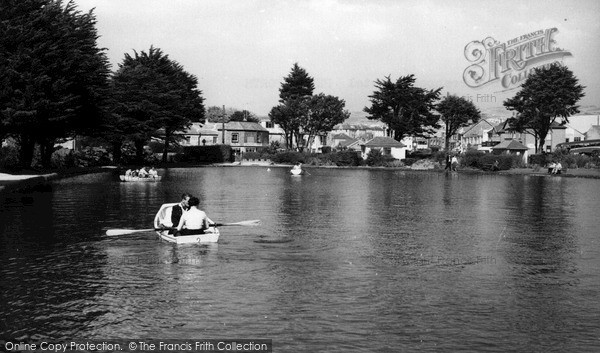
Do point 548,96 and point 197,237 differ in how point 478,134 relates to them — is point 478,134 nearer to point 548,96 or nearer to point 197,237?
point 548,96

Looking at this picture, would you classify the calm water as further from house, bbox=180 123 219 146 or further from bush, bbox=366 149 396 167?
house, bbox=180 123 219 146

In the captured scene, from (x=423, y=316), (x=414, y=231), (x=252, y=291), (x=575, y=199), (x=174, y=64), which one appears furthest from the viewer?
(x=174, y=64)

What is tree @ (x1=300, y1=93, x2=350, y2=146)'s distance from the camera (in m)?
135

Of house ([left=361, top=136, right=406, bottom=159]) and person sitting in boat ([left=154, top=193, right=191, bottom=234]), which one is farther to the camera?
house ([left=361, top=136, right=406, bottom=159])

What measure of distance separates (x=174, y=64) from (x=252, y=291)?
114m

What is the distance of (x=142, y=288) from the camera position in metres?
15.6

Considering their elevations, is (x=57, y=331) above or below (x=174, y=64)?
below

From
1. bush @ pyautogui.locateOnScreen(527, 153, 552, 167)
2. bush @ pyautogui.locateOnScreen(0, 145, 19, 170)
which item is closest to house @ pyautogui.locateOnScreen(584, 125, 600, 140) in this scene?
bush @ pyautogui.locateOnScreen(527, 153, 552, 167)

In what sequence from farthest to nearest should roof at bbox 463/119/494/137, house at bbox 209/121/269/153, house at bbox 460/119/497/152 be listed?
roof at bbox 463/119/494/137 < house at bbox 460/119/497/152 < house at bbox 209/121/269/153

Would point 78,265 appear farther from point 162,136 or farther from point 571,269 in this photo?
point 162,136

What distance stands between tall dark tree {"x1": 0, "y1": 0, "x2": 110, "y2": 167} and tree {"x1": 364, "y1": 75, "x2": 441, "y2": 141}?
243ft

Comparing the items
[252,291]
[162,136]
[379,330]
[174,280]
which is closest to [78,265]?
[174,280]

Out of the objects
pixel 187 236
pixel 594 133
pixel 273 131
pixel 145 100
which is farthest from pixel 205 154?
pixel 187 236

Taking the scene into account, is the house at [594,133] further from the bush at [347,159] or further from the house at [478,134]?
the bush at [347,159]
